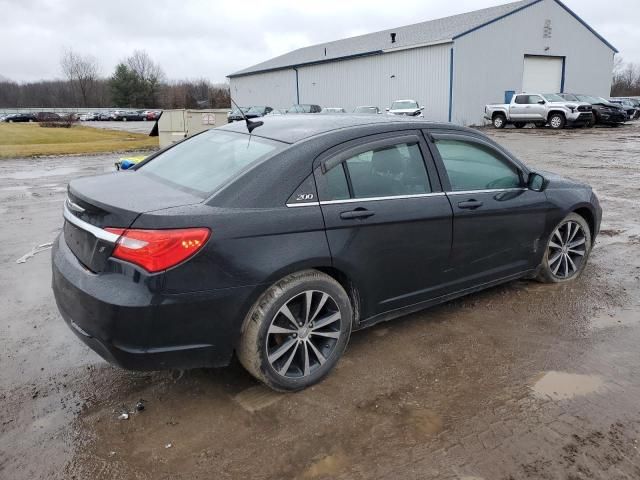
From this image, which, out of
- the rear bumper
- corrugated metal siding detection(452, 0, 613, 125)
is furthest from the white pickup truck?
the rear bumper

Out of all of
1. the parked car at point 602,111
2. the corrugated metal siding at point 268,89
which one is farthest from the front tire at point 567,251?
the corrugated metal siding at point 268,89

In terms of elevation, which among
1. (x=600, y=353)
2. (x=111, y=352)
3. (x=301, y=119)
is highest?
(x=301, y=119)

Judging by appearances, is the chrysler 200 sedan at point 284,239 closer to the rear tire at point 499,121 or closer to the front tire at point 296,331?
the front tire at point 296,331

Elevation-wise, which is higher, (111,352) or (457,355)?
(111,352)

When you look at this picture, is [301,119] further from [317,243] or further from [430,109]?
[430,109]

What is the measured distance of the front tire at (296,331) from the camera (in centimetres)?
298

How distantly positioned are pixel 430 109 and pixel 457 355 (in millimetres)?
30936

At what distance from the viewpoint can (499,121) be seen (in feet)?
97.9

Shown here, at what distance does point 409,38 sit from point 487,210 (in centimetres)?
3499

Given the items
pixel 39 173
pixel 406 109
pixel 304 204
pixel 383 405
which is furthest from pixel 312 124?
pixel 406 109

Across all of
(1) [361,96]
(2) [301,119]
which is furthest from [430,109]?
(2) [301,119]

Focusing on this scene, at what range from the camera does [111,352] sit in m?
2.78

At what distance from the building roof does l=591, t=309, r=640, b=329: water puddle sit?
1136 inches

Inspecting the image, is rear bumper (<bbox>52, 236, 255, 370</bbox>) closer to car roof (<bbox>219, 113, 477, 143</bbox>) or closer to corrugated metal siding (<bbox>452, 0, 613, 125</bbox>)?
car roof (<bbox>219, 113, 477, 143</bbox>)
